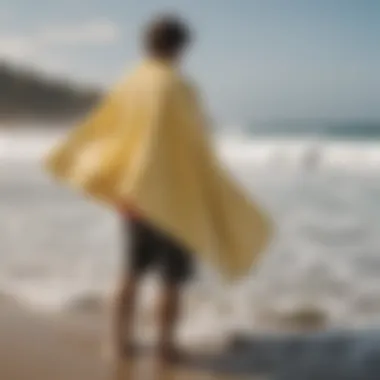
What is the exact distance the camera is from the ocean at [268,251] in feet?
4.33

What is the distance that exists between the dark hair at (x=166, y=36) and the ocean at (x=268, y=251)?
0.20 meters

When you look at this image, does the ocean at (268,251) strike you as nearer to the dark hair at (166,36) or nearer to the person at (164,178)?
the person at (164,178)


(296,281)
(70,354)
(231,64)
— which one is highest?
(231,64)

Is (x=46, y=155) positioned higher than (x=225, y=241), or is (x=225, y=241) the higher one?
(x=46, y=155)

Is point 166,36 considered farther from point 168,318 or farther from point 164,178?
point 168,318

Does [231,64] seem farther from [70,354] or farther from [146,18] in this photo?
[70,354]

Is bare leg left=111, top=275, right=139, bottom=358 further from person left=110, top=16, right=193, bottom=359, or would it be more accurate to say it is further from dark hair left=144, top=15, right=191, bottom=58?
dark hair left=144, top=15, right=191, bottom=58

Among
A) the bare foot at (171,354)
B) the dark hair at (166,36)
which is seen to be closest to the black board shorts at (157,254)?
the bare foot at (171,354)

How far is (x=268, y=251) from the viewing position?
1336 mm

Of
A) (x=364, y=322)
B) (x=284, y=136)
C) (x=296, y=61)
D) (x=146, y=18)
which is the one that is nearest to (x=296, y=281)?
(x=364, y=322)

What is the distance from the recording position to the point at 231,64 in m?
1.30

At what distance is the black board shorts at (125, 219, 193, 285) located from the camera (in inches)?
48.7

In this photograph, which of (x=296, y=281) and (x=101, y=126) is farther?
(x=296, y=281)

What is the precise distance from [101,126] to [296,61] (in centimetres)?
33
